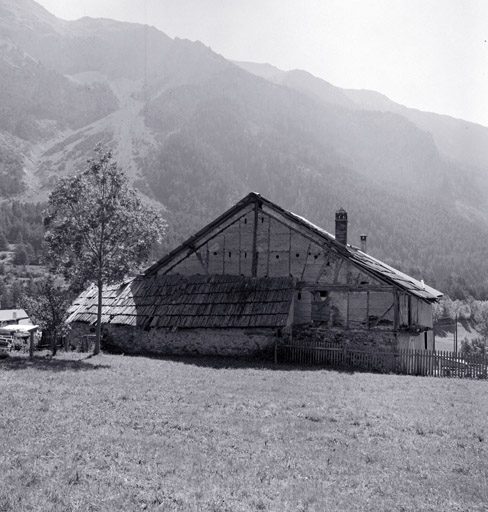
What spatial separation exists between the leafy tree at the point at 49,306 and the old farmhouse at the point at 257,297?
5.39 meters

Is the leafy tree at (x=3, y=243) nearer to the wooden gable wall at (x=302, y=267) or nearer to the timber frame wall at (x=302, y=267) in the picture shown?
the timber frame wall at (x=302, y=267)

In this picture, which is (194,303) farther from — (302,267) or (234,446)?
(234,446)

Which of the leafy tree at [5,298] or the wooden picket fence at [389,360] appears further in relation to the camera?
the leafy tree at [5,298]

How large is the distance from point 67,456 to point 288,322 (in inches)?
678

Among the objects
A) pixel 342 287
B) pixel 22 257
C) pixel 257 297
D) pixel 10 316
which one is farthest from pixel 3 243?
pixel 342 287

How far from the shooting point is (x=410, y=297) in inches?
974

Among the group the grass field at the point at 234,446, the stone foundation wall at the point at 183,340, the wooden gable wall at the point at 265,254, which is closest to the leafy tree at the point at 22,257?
the stone foundation wall at the point at 183,340

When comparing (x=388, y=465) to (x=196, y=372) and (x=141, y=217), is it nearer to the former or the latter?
(x=196, y=372)

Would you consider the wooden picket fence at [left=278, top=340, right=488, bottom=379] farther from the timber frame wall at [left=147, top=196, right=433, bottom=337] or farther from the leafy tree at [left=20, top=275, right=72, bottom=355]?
the leafy tree at [left=20, top=275, right=72, bottom=355]

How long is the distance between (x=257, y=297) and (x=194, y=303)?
11.4 ft

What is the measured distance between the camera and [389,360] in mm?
22203

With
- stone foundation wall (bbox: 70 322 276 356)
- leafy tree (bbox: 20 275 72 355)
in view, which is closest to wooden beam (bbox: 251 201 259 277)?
stone foundation wall (bbox: 70 322 276 356)

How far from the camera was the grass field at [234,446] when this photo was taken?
6.94 meters

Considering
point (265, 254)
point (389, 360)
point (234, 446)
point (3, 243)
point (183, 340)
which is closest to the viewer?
point (234, 446)
